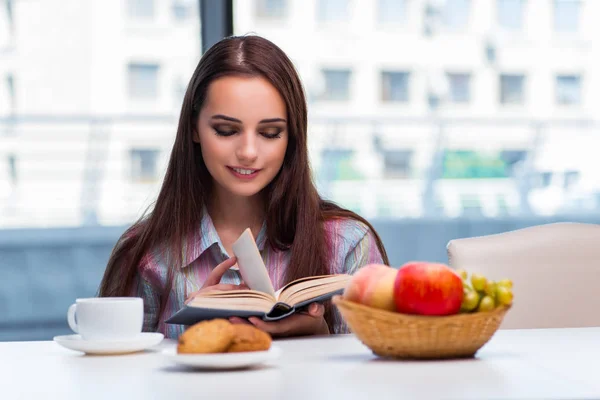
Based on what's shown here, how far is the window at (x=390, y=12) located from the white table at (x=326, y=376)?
14697 millimetres

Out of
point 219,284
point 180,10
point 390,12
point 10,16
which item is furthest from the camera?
point 390,12

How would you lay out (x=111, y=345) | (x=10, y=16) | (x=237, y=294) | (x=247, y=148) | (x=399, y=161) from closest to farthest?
1. (x=111, y=345)
2. (x=237, y=294)
3. (x=247, y=148)
4. (x=10, y=16)
5. (x=399, y=161)

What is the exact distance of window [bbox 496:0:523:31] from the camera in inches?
598

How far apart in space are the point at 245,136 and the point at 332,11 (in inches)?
574

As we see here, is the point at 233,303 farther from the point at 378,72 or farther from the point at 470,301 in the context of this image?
the point at 378,72

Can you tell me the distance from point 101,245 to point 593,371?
6.15 m

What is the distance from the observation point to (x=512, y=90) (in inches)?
648

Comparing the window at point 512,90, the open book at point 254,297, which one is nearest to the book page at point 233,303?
the open book at point 254,297

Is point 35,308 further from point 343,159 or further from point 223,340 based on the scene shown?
point 223,340

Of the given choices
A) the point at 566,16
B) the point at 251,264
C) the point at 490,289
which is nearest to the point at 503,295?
the point at 490,289

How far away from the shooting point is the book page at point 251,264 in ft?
4.17

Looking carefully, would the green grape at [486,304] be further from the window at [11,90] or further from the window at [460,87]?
the window at [460,87]

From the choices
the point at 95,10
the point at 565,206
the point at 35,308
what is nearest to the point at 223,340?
the point at 35,308

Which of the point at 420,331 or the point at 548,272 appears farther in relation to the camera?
the point at 548,272
